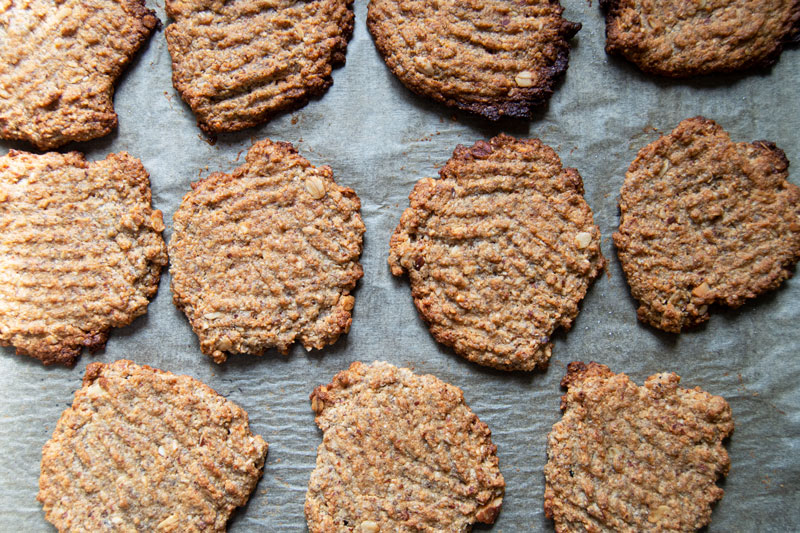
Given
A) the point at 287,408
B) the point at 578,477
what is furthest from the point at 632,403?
the point at 287,408

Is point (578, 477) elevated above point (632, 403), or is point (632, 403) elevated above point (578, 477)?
point (632, 403)

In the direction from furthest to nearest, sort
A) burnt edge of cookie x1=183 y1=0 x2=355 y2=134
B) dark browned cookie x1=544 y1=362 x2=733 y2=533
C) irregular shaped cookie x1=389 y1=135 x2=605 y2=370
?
1. burnt edge of cookie x1=183 y1=0 x2=355 y2=134
2. irregular shaped cookie x1=389 y1=135 x2=605 y2=370
3. dark browned cookie x1=544 y1=362 x2=733 y2=533

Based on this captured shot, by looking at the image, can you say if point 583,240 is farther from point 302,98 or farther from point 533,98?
point 302,98

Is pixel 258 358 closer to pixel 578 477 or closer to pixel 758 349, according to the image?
pixel 578 477

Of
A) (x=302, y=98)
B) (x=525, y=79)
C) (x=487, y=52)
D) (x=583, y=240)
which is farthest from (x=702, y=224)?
(x=302, y=98)

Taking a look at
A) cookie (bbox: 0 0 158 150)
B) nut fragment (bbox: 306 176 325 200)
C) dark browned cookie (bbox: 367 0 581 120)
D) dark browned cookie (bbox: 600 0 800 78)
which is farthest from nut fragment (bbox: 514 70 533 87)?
cookie (bbox: 0 0 158 150)

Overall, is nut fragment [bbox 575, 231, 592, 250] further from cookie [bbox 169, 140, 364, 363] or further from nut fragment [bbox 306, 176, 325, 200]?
nut fragment [bbox 306, 176, 325, 200]
